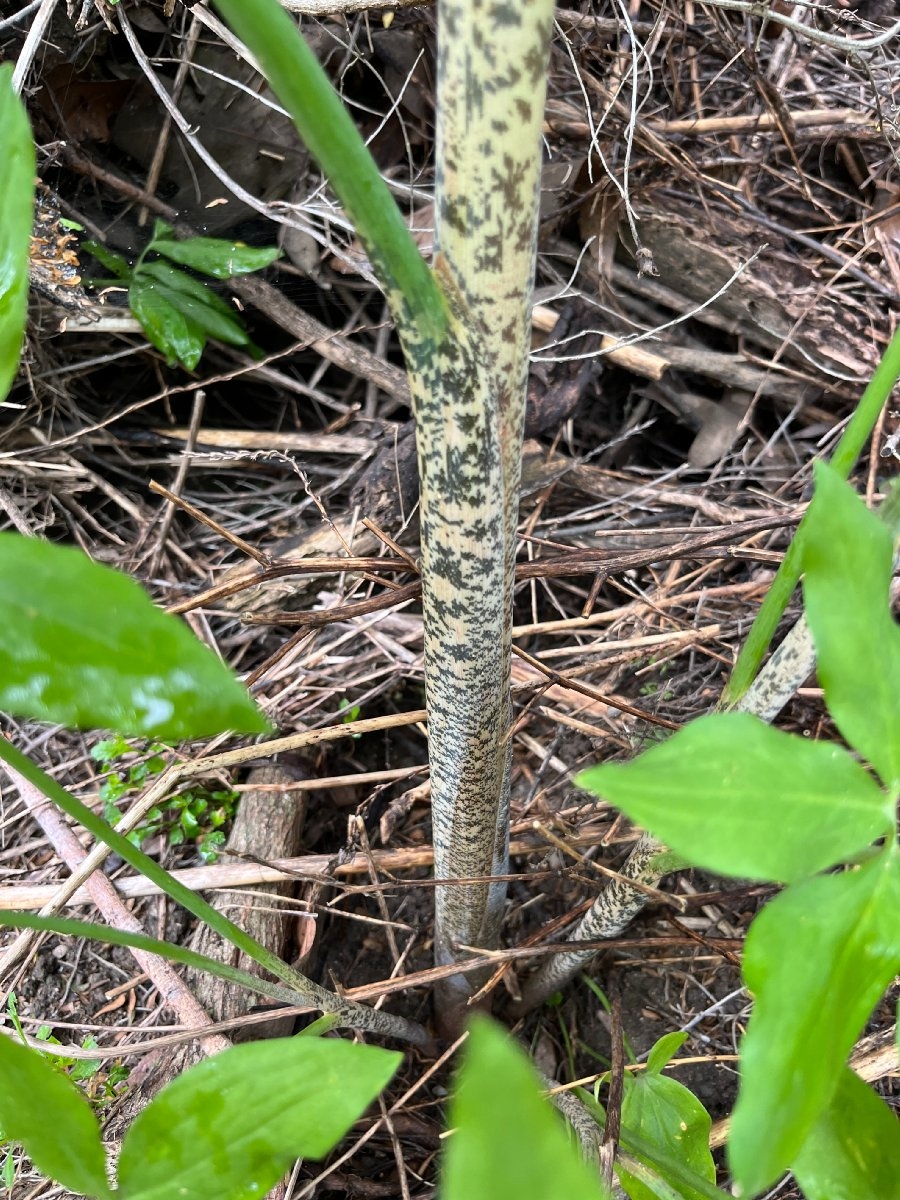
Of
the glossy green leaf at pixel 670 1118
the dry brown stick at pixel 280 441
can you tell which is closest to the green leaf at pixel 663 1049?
the glossy green leaf at pixel 670 1118

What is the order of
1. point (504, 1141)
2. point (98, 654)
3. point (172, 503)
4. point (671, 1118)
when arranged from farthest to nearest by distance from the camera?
point (172, 503), point (671, 1118), point (98, 654), point (504, 1141)

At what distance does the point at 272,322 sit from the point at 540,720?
2.66ft

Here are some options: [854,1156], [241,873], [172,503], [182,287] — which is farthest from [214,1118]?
[182,287]

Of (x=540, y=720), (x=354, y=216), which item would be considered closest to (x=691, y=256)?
(x=540, y=720)

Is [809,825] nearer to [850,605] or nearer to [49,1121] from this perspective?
[850,605]

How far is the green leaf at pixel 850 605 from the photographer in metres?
0.38

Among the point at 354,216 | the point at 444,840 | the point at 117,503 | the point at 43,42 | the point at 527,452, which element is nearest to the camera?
the point at 354,216

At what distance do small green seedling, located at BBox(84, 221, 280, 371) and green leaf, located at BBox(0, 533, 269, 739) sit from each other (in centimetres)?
98

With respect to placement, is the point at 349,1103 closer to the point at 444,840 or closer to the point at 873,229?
the point at 444,840

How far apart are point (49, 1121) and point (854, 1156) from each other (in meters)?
0.47

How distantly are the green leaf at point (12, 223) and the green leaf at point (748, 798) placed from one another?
1.04 ft

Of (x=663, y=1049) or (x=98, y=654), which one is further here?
(x=663, y=1049)

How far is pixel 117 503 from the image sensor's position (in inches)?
54.6

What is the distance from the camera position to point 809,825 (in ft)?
1.20
